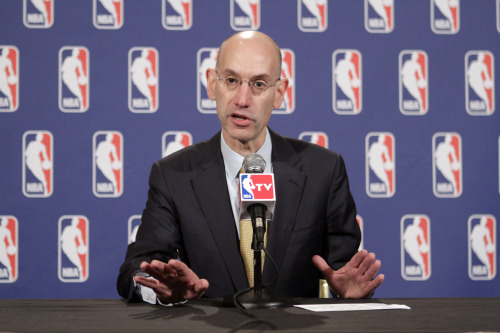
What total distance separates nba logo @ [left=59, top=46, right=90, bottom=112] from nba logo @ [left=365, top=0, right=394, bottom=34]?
1.43 meters

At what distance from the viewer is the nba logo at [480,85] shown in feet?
9.70

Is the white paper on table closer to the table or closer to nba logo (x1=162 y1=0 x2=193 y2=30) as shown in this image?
the table

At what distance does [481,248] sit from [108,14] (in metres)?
2.21

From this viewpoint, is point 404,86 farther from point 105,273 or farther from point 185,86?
point 105,273

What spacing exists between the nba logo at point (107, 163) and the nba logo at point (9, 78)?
1.42 ft

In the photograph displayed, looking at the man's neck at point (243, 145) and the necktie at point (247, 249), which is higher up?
the man's neck at point (243, 145)

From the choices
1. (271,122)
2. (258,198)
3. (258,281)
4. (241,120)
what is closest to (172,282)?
(258,281)

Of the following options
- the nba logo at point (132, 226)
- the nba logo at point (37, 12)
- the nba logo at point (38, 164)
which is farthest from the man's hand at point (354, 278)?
the nba logo at point (37, 12)

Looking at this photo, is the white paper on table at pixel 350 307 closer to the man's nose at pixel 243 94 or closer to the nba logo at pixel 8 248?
the man's nose at pixel 243 94

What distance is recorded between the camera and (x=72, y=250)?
281 centimetres

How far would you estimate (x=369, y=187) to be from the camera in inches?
115

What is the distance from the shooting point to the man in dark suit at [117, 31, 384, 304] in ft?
6.27

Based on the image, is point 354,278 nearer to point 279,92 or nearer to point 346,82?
point 279,92

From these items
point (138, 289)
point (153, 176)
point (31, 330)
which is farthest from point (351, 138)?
point (31, 330)
